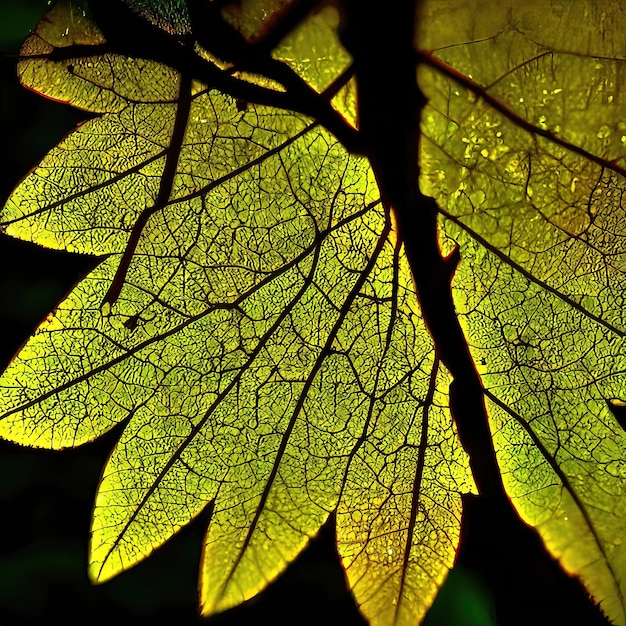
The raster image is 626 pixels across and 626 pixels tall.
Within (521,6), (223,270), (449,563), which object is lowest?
A: (449,563)

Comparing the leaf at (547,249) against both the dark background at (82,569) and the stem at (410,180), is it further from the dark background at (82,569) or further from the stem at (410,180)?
the dark background at (82,569)

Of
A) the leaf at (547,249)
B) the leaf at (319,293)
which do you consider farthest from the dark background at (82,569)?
the leaf at (547,249)

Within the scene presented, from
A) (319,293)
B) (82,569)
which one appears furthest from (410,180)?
(82,569)

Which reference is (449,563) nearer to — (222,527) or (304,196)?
(222,527)

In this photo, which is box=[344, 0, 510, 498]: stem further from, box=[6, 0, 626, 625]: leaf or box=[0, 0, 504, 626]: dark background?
box=[0, 0, 504, 626]: dark background

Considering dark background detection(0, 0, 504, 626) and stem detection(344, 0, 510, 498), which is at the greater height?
stem detection(344, 0, 510, 498)

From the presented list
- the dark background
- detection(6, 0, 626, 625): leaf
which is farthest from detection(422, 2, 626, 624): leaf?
the dark background

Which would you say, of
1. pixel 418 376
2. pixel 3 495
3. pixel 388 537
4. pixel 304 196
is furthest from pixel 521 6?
pixel 3 495
